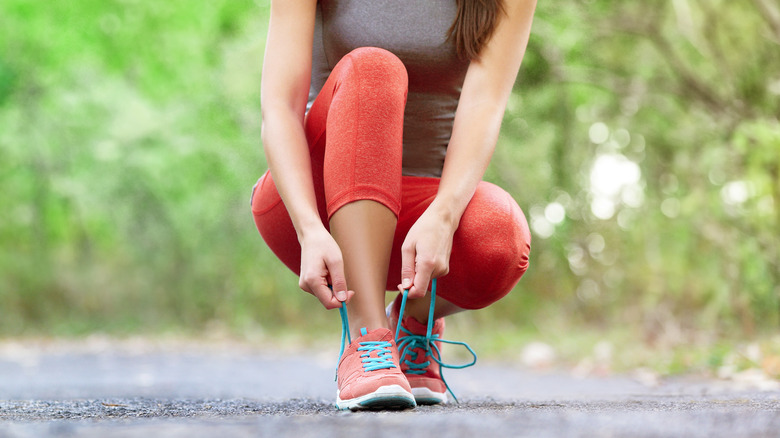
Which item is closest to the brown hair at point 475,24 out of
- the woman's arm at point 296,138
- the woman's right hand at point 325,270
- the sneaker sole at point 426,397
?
the woman's arm at point 296,138

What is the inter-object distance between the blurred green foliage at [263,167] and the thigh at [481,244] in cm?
202

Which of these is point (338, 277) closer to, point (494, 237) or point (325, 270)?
point (325, 270)

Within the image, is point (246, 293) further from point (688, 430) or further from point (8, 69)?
point (688, 430)

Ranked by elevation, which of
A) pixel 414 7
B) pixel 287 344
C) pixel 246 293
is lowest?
pixel 414 7

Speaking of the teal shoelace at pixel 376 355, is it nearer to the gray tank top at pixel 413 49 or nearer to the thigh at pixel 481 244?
the thigh at pixel 481 244

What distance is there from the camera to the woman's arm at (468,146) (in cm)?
135

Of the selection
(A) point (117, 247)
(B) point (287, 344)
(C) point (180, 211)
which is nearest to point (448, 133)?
(B) point (287, 344)

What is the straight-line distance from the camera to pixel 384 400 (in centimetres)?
125

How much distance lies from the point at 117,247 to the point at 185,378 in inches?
200

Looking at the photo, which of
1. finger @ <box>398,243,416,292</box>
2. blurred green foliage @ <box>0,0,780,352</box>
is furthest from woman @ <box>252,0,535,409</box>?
blurred green foliage @ <box>0,0,780,352</box>

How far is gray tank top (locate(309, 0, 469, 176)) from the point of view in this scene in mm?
1612

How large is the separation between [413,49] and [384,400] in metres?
0.72

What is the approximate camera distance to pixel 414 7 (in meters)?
1.64

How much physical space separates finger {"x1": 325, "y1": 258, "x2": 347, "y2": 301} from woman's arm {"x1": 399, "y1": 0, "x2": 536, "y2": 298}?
0.33 feet
